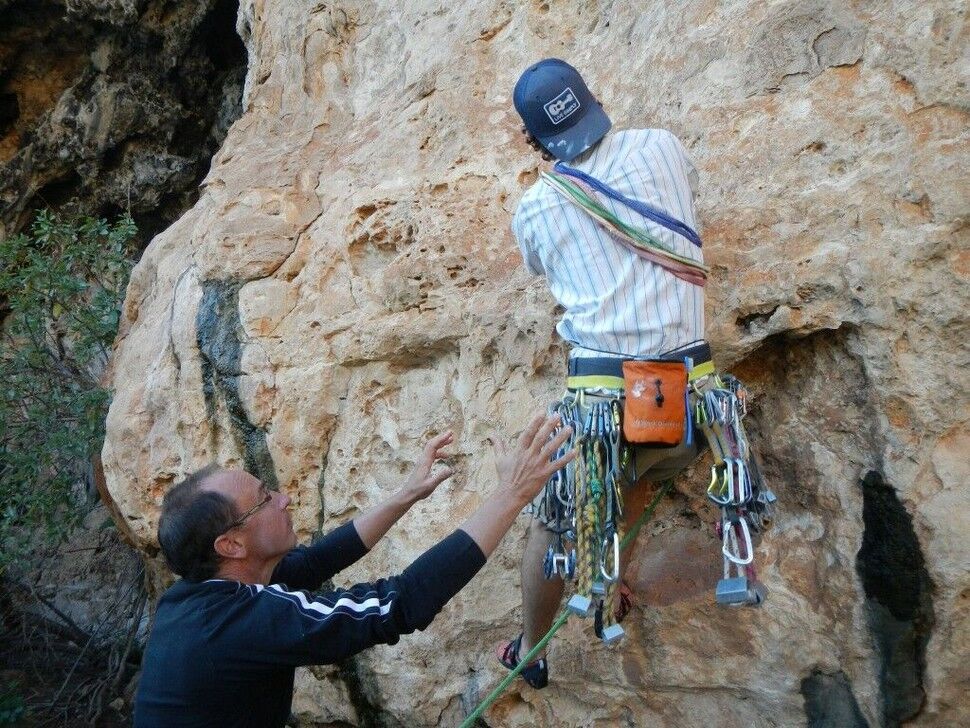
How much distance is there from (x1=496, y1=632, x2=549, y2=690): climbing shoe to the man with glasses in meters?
0.88

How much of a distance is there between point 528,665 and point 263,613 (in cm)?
117

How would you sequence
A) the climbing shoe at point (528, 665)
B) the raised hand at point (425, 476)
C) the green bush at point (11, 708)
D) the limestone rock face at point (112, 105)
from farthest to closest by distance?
1. the limestone rock face at point (112, 105)
2. the green bush at point (11, 708)
3. the climbing shoe at point (528, 665)
4. the raised hand at point (425, 476)

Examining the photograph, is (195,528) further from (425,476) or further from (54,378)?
(54,378)

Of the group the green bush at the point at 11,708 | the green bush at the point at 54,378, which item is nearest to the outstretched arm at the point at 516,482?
the green bush at the point at 54,378

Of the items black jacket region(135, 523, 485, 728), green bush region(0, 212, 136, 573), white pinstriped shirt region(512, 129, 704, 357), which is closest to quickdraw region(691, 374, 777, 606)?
white pinstriped shirt region(512, 129, 704, 357)

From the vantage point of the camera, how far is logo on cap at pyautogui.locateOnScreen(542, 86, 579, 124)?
8.02 ft

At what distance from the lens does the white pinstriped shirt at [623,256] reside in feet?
7.91

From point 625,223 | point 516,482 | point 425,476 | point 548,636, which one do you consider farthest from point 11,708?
point 625,223

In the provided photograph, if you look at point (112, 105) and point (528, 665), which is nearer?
point (528, 665)

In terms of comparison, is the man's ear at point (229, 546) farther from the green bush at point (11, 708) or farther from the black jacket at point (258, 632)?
the green bush at point (11, 708)

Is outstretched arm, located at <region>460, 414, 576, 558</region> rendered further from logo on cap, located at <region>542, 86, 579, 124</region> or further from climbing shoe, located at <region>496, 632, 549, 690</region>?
climbing shoe, located at <region>496, 632, 549, 690</region>

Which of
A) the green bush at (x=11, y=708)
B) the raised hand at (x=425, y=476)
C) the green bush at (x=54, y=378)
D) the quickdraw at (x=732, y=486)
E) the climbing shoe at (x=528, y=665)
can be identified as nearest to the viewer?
the quickdraw at (x=732, y=486)

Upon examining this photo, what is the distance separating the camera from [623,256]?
7.99 feet

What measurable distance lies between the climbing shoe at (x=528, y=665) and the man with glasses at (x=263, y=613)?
0.88 meters
